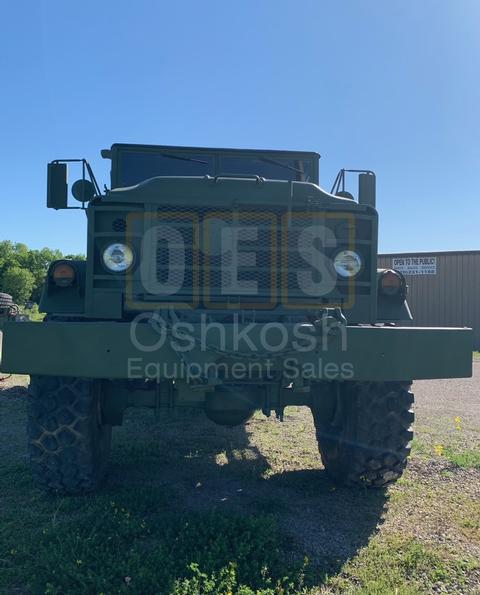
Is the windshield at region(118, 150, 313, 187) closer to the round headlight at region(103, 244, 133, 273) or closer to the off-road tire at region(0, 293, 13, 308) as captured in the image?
the round headlight at region(103, 244, 133, 273)

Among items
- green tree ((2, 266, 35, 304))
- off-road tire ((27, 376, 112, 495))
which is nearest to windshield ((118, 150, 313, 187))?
off-road tire ((27, 376, 112, 495))

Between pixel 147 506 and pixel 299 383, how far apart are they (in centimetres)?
131

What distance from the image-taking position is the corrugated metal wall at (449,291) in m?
18.8

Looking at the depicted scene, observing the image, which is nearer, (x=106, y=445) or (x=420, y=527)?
(x=420, y=527)

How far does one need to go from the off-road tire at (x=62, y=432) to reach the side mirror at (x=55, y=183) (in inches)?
60.3

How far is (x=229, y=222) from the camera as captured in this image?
369cm

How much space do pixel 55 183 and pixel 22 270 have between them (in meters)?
60.8

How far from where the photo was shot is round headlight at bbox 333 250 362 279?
3824mm

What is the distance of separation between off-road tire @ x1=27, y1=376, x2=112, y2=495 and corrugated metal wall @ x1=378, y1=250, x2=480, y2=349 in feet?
54.8

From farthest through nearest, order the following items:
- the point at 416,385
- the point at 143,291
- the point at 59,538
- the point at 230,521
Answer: the point at 416,385, the point at 143,291, the point at 230,521, the point at 59,538

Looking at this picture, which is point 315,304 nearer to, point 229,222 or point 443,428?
point 229,222

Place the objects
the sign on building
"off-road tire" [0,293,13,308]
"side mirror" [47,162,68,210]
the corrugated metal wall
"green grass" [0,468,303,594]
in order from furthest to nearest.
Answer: "off-road tire" [0,293,13,308] < the sign on building < the corrugated metal wall < "side mirror" [47,162,68,210] < "green grass" [0,468,303,594]

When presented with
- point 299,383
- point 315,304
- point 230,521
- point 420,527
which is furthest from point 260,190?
point 420,527

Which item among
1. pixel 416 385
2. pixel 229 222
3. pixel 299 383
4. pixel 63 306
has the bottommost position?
pixel 416 385
